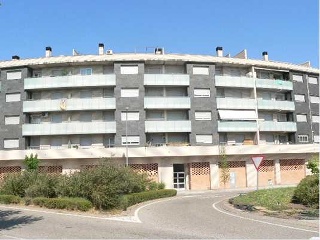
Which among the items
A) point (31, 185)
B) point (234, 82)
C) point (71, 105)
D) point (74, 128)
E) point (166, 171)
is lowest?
point (31, 185)

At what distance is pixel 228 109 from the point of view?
4588 centimetres

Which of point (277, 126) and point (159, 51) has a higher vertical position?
point (159, 51)

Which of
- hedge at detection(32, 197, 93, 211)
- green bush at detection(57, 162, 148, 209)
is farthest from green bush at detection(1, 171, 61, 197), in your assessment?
hedge at detection(32, 197, 93, 211)

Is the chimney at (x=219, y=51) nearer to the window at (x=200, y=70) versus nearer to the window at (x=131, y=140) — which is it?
the window at (x=200, y=70)

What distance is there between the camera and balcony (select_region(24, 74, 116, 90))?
44062mm

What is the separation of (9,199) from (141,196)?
27.1ft

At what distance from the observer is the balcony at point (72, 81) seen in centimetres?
4406

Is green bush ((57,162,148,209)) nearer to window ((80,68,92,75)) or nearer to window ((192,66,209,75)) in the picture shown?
window ((80,68,92,75))

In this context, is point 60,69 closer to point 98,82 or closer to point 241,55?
point 98,82

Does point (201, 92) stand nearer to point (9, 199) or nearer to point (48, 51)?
point (48, 51)

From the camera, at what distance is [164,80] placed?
44.6 meters

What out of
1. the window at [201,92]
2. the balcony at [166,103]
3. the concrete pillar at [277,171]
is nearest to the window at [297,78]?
the concrete pillar at [277,171]

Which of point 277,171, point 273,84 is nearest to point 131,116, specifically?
point 273,84

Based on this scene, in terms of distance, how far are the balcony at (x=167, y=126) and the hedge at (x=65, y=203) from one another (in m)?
23.0
